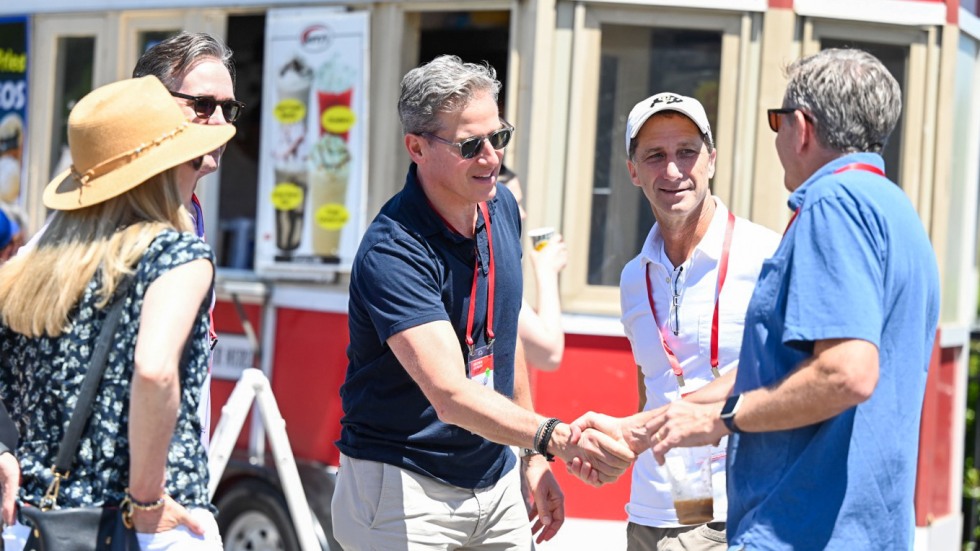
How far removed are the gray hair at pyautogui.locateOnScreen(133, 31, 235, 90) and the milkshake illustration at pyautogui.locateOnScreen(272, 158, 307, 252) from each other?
297 cm

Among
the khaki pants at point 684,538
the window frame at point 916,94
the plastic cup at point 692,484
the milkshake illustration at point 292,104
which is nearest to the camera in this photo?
the plastic cup at point 692,484

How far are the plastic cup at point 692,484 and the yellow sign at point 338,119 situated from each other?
3499mm

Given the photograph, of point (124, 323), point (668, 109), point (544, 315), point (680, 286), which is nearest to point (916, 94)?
point (544, 315)

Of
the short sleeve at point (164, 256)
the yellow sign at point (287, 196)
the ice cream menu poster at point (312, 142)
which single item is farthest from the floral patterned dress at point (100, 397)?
the yellow sign at point (287, 196)

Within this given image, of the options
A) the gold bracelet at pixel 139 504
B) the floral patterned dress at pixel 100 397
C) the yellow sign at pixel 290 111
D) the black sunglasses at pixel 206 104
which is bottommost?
the gold bracelet at pixel 139 504

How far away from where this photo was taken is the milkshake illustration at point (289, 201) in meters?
6.84

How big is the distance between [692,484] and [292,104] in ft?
12.8

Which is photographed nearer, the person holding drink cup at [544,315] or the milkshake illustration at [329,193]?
the person holding drink cup at [544,315]

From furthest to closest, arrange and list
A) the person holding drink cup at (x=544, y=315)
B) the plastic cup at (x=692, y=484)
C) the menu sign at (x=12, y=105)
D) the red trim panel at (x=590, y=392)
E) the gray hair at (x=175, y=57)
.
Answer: the menu sign at (x=12, y=105), the red trim panel at (x=590, y=392), the person holding drink cup at (x=544, y=315), the gray hair at (x=175, y=57), the plastic cup at (x=692, y=484)

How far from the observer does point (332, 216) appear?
265 inches

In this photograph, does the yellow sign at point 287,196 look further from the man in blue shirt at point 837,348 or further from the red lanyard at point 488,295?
the man in blue shirt at point 837,348

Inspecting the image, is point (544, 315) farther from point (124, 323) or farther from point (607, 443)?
point (124, 323)

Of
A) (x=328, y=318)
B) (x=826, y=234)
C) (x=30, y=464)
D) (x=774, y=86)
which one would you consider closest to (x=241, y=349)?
(x=328, y=318)

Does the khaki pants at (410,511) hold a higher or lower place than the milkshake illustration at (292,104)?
lower
